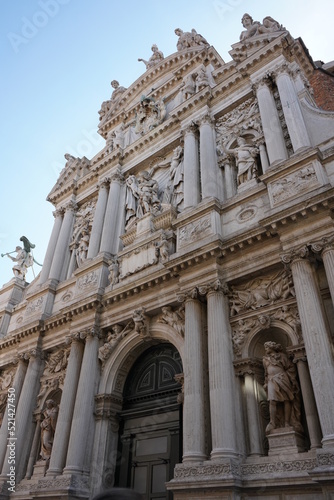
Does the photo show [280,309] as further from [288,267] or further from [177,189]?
[177,189]

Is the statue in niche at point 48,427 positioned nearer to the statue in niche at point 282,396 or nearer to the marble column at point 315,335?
the statue in niche at point 282,396

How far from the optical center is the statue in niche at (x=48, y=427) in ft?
35.0

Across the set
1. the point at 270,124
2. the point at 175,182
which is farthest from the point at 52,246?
the point at 270,124

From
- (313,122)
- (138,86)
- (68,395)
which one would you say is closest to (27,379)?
(68,395)

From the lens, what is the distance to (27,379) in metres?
12.1

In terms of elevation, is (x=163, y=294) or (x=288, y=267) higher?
(x=163, y=294)

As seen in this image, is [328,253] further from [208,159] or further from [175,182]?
[175,182]

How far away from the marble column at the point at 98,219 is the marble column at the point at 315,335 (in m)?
7.30

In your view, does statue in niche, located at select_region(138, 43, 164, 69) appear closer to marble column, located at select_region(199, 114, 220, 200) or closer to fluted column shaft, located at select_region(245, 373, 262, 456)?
marble column, located at select_region(199, 114, 220, 200)

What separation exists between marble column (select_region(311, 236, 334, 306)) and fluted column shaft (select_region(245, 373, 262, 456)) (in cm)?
234

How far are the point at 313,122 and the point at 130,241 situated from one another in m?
6.08

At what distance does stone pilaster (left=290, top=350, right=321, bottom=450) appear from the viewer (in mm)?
6480

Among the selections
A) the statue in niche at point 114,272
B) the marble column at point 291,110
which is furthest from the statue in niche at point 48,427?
the marble column at point 291,110

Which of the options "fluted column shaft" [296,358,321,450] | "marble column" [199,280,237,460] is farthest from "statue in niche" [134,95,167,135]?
"fluted column shaft" [296,358,321,450]
